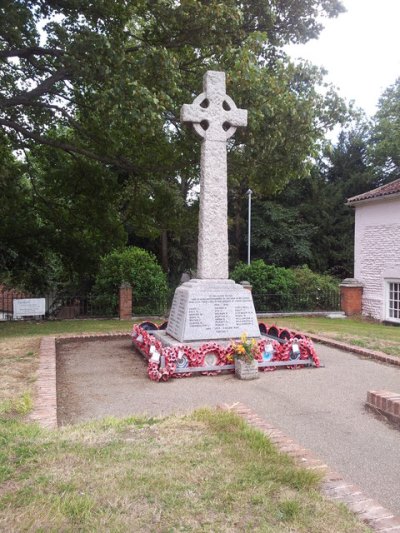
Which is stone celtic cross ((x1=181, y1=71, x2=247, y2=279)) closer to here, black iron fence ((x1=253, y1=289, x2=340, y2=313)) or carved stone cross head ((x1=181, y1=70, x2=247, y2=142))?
carved stone cross head ((x1=181, y1=70, x2=247, y2=142))

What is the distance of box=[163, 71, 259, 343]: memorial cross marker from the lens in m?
7.63

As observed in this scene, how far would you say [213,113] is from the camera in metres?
8.37

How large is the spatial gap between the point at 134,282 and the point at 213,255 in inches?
337

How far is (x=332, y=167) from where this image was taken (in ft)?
104

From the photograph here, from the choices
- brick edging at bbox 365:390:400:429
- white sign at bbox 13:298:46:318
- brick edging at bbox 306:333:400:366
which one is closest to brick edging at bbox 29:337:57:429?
brick edging at bbox 365:390:400:429

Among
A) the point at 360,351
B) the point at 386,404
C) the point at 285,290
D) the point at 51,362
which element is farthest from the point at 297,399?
the point at 285,290

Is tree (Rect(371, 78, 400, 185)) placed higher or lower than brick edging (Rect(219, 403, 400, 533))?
higher

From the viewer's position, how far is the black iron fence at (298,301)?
17547 mm

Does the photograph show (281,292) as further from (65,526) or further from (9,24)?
(65,526)

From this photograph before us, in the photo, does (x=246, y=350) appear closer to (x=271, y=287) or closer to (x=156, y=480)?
(x=156, y=480)

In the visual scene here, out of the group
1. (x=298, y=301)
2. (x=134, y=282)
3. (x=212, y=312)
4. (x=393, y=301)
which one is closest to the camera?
(x=212, y=312)

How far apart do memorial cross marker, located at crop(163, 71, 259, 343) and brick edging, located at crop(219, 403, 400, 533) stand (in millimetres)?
3550

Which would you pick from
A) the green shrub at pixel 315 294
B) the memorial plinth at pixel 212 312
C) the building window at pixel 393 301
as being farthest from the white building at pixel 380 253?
the memorial plinth at pixel 212 312

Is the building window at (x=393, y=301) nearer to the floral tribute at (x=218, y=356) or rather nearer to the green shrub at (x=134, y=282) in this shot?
the green shrub at (x=134, y=282)
